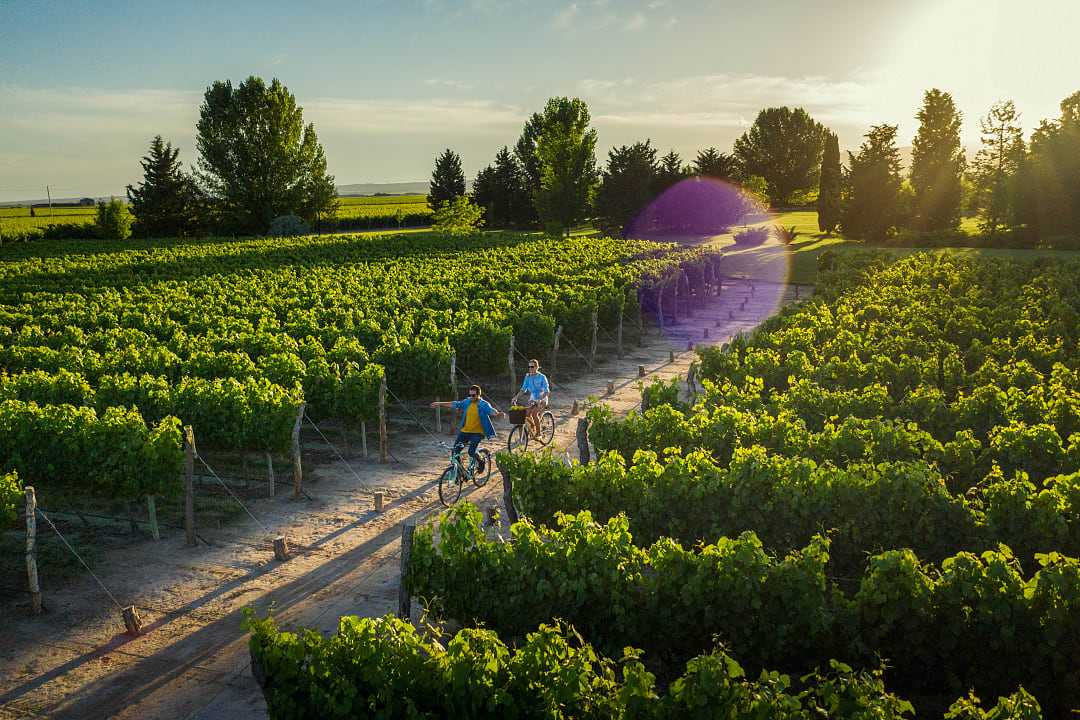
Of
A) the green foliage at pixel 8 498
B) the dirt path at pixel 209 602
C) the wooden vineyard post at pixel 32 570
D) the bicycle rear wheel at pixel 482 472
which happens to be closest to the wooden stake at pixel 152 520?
the dirt path at pixel 209 602

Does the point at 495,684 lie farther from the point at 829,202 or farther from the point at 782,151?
the point at 782,151

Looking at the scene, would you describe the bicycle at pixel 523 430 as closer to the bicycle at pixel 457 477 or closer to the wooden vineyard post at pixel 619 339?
the bicycle at pixel 457 477

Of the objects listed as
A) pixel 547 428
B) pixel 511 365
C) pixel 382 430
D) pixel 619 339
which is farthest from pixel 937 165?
pixel 382 430

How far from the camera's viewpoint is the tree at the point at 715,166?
101 m

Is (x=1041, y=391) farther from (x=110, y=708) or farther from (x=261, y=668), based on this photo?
(x=110, y=708)

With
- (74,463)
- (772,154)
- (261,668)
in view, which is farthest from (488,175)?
(261,668)

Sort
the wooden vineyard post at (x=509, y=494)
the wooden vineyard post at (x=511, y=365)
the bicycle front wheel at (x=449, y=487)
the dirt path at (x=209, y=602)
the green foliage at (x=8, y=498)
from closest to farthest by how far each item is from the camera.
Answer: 1. the dirt path at (x=209, y=602)
2. the green foliage at (x=8, y=498)
3. the wooden vineyard post at (x=509, y=494)
4. the bicycle front wheel at (x=449, y=487)
5. the wooden vineyard post at (x=511, y=365)

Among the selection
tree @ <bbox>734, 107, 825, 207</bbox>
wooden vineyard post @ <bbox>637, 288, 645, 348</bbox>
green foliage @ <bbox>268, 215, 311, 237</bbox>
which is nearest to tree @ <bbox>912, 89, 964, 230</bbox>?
tree @ <bbox>734, 107, 825, 207</bbox>

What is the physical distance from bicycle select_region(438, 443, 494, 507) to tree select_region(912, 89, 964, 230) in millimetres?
77853

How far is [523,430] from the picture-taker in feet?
66.0

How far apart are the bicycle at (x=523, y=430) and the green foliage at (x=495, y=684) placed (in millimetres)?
11054

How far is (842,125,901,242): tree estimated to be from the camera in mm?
81500

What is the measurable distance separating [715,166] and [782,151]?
47.0 m

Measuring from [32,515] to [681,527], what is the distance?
989cm
